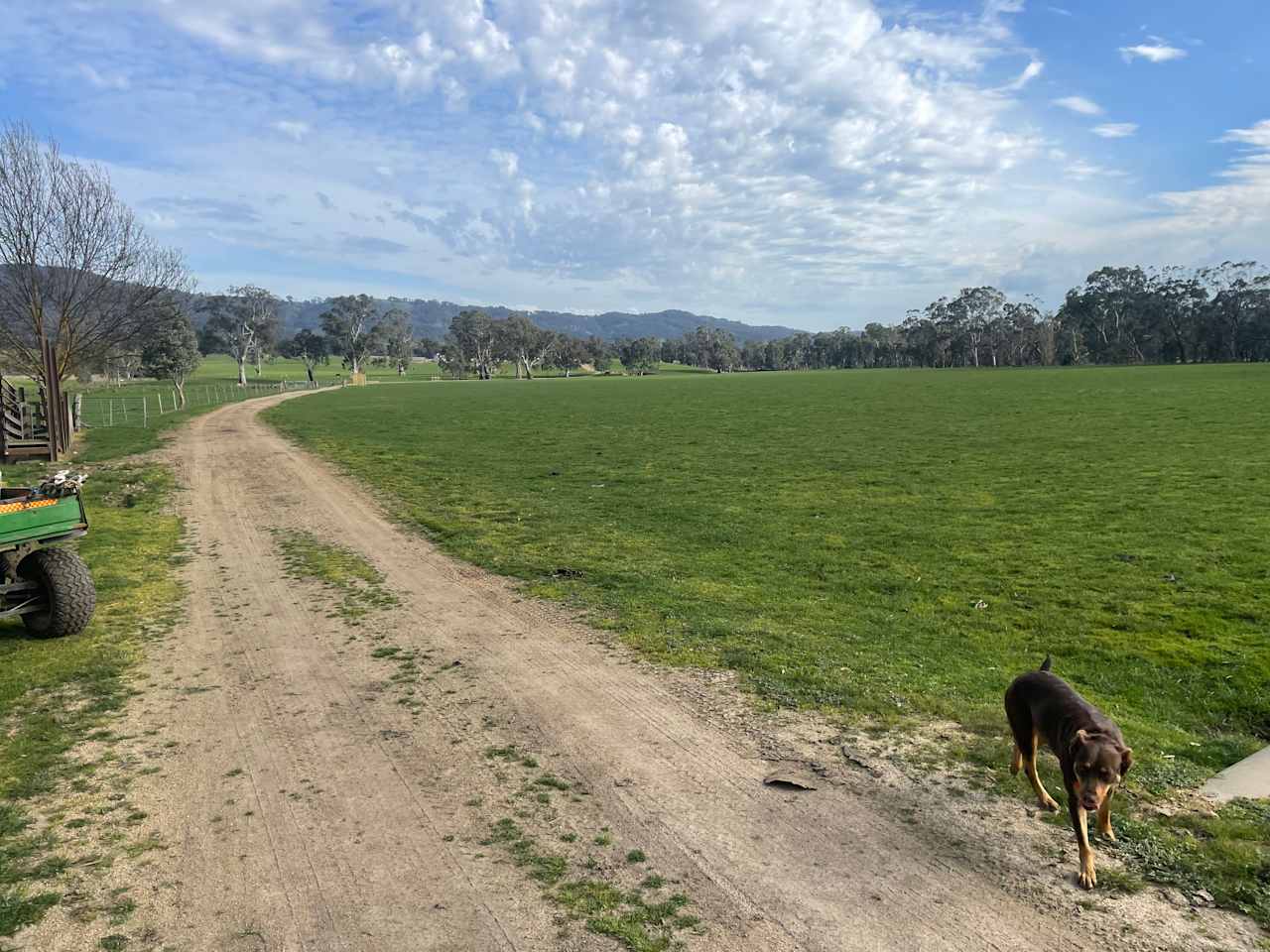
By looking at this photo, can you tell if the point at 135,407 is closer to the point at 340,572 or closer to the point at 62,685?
the point at 340,572

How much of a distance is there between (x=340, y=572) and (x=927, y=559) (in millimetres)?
8886

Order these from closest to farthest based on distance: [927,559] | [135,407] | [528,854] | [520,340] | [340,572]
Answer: [528,854], [340,572], [927,559], [135,407], [520,340]

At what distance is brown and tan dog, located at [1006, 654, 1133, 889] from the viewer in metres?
4.16

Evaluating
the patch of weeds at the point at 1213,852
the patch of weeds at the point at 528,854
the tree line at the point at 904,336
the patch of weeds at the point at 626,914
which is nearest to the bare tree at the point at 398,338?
the tree line at the point at 904,336

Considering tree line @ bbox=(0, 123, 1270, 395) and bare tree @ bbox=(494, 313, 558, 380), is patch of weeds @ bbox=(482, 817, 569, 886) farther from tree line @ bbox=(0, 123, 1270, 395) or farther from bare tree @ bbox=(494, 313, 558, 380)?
bare tree @ bbox=(494, 313, 558, 380)

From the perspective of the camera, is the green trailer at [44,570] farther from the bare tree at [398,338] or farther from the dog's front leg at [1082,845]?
the bare tree at [398,338]

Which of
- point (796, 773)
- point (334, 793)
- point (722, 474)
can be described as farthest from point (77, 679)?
point (722, 474)

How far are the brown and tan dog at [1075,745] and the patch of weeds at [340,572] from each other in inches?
237

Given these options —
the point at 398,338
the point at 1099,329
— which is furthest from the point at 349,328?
the point at 1099,329

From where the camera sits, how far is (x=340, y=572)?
1155cm

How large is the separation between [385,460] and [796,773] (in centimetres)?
2135

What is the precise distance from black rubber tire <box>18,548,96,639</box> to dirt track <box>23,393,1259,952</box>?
3.45 ft

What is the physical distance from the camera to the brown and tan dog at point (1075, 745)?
4.16 meters

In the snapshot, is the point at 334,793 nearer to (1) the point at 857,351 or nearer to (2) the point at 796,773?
(2) the point at 796,773
